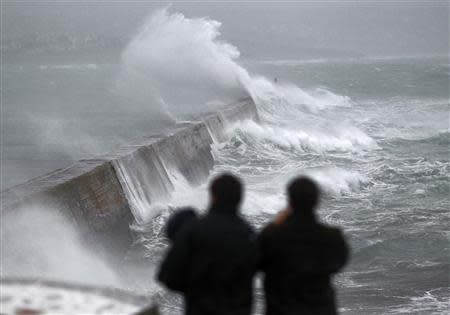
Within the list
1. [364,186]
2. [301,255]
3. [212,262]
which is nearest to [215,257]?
[212,262]

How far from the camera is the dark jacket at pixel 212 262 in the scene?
10.9 ft

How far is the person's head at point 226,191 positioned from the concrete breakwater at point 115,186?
6.16 m

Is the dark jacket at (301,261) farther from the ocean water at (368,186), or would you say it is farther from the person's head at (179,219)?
the ocean water at (368,186)

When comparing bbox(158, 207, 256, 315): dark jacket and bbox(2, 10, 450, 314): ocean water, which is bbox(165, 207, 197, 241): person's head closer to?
bbox(158, 207, 256, 315): dark jacket

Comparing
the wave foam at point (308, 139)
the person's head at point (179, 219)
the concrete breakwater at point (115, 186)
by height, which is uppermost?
the wave foam at point (308, 139)

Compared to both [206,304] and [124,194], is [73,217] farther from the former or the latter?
[206,304]

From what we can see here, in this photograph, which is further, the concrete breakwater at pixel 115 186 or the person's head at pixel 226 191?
the concrete breakwater at pixel 115 186

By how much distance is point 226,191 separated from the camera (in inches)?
131

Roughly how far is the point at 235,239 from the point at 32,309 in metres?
1.06

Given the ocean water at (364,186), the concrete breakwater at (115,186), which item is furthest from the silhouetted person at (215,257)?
the concrete breakwater at (115,186)

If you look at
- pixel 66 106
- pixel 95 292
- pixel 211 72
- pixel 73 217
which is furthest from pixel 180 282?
pixel 66 106

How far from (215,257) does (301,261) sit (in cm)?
42

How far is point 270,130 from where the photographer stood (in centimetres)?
2388

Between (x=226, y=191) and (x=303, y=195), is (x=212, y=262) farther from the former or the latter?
(x=303, y=195)
